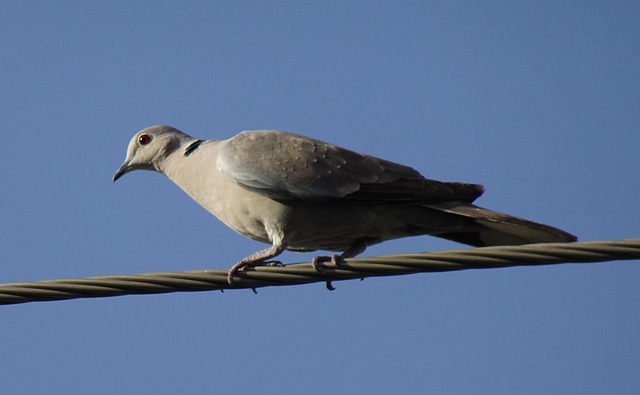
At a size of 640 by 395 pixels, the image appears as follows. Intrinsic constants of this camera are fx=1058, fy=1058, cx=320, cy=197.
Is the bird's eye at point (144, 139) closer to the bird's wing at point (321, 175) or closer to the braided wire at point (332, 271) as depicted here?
the bird's wing at point (321, 175)

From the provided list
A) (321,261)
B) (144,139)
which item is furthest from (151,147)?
(321,261)

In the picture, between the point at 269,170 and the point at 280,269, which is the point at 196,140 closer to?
A: the point at 269,170

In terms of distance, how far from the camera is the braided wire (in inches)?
175

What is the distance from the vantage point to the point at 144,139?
26.2 ft

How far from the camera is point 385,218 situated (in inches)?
261

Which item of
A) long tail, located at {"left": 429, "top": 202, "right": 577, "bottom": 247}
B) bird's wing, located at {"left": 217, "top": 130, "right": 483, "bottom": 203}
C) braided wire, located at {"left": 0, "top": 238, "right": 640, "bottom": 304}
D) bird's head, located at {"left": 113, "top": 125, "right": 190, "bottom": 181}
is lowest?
braided wire, located at {"left": 0, "top": 238, "right": 640, "bottom": 304}

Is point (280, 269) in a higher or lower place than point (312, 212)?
lower

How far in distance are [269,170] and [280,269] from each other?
66.2 inches

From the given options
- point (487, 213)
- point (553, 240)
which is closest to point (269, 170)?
point (487, 213)

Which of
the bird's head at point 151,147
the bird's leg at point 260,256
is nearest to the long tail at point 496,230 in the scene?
the bird's leg at point 260,256

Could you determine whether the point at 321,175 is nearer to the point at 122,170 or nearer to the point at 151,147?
the point at 151,147

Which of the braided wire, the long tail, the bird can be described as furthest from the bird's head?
the braided wire

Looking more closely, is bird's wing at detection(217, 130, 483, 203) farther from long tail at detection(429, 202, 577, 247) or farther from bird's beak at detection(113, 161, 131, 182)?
bird's beak at detection(113, 161, 131, 182)

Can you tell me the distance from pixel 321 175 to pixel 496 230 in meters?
1.13
